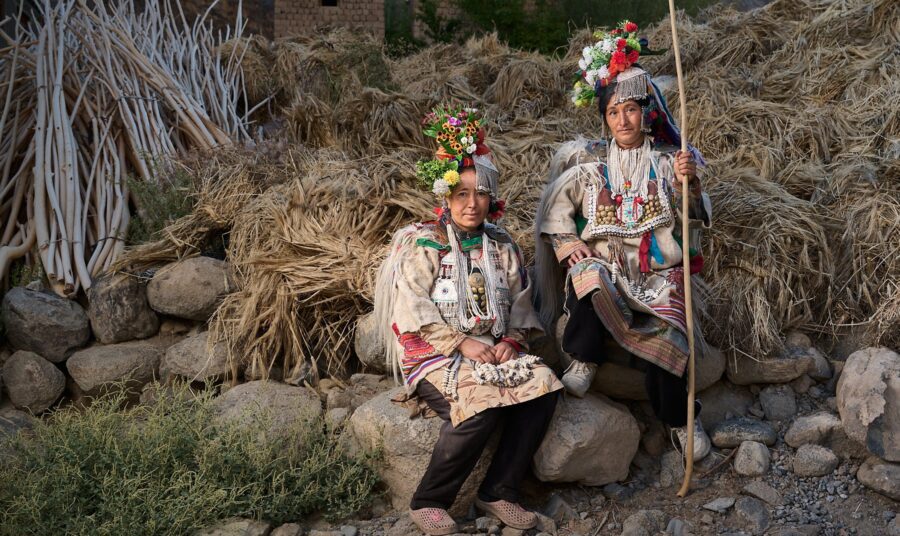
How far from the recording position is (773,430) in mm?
3953

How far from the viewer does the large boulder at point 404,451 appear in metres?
3.51

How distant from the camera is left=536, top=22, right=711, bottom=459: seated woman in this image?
3.59 m

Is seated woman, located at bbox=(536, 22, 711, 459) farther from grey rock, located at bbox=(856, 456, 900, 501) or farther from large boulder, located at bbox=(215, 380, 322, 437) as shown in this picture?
large boulder, located at bbox=(215, 380, 322, 437)

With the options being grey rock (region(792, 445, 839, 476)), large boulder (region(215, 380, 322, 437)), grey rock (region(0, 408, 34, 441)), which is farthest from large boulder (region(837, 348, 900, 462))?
grey rock (region(0, 408, 34, 441))

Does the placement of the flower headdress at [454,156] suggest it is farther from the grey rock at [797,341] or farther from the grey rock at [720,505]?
the grey rock at [797,341]

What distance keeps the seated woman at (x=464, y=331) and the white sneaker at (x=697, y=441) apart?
0.69 metres

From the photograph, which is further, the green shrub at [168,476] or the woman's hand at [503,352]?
the woman's hand at [503,352]

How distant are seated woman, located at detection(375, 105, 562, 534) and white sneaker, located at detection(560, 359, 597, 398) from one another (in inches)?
9.1

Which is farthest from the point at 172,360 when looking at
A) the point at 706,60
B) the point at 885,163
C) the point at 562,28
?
the point at 562,28

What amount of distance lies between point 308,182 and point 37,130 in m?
1.92

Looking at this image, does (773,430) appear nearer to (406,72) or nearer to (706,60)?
(706,60)

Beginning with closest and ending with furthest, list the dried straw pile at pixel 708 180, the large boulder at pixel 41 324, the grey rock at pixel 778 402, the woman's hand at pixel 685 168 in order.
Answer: the woman's hand at pixel 685 168
the grey rock at pixel 778 402
the dried straw pile at pixel 708 180
the large boulder at pixel 41 324

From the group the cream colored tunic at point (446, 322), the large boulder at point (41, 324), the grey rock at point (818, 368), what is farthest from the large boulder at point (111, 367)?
the grey rock at point (818, 368)

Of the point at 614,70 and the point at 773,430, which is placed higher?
the point at 614,70
